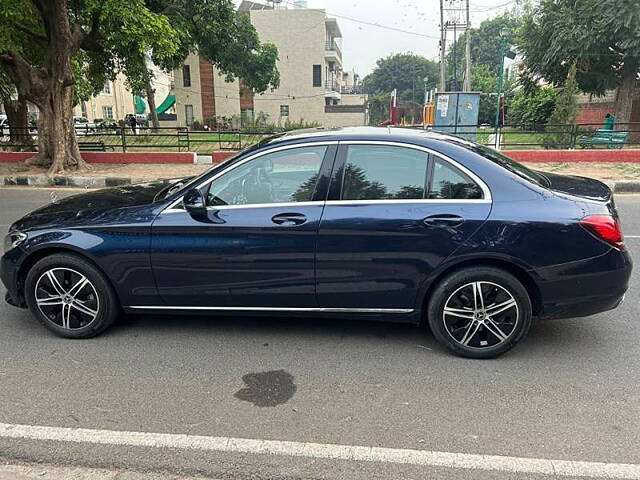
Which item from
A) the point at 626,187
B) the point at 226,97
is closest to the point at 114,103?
the point at 226,97

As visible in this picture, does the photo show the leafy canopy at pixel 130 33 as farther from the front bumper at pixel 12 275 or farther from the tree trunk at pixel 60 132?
the front bumper at pixel 12 275

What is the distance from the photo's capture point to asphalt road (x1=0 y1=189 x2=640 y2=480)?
8.70 ft

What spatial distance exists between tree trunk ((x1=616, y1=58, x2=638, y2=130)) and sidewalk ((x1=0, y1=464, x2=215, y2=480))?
850 inches

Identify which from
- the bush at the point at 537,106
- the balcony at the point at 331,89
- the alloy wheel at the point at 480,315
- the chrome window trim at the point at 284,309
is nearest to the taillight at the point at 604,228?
the alloy wheel at the point at 480,315

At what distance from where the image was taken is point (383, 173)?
11.9 ft

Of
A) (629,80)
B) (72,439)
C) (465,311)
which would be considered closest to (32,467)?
(72,439)

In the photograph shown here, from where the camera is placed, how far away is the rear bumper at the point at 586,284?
3434mm

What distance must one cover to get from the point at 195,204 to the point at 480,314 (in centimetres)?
219

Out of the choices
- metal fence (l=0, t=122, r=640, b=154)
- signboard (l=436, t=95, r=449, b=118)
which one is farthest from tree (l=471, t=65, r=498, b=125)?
signboard (l=436, t=95, r=449, b=118)

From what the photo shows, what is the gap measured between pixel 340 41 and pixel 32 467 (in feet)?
204

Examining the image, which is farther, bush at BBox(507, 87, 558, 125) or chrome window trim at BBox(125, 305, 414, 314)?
bush at BBox(507, 87, 558, 125)

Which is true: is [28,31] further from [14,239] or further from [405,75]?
[405,75]

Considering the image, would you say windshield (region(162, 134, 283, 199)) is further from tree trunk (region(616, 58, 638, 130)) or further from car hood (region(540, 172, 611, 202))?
tree trunk (region(616, 58, 638, 130))

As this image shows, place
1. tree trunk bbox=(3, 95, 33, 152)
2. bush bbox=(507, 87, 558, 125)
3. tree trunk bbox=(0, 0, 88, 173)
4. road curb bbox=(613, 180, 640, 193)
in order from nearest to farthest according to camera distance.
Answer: road curb bbox=(613, 180, 640, 193) → tree trunk bbox=(0, 0, 88, 173) → tree trunk bbox=(3, 95, 33, 152) → bush bbox=(507, 87, 558, 125)
